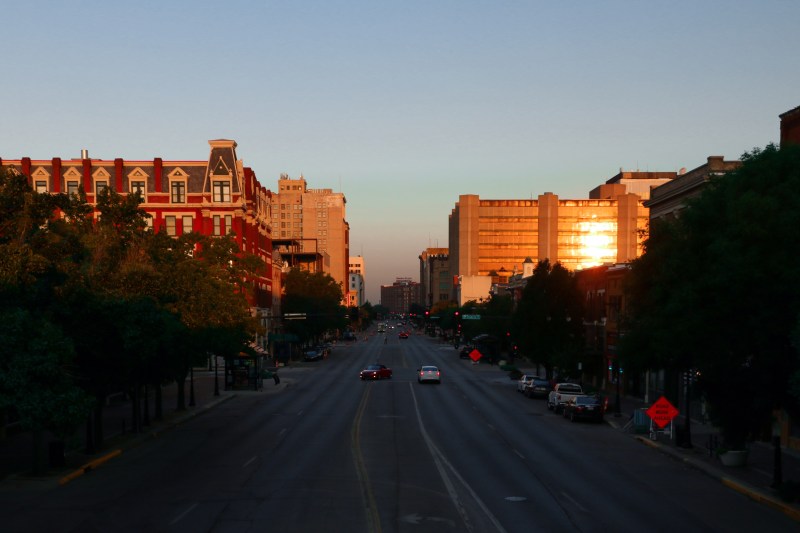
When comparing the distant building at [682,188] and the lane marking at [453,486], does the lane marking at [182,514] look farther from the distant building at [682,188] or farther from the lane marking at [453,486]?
the distant building at [682,188]

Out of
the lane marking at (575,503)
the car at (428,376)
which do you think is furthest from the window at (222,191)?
the lane marking at (575,503)

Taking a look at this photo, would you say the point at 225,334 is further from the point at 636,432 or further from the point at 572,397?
the point at 636,432

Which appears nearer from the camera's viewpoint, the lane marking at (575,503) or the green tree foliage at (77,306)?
the lane marking at (575,503)

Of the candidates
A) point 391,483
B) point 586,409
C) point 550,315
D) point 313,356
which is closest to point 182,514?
point 391,483

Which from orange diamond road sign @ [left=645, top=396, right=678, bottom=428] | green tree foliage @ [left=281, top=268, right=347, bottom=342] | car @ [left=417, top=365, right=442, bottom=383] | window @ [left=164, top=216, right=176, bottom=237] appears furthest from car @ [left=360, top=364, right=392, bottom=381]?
orange diamond road sign @ [left=645, top=396, right=678, bottom=428]

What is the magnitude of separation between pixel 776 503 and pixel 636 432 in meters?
17.3

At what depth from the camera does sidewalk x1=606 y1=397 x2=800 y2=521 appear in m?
25.0

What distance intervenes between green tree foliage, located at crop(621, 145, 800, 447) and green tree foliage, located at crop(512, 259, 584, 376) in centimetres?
3738

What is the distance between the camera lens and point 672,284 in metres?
32.5

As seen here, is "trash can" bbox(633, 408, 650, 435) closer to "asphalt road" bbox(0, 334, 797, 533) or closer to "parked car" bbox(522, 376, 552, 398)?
"asphalt road" bbox(0, 334, 797, 533)

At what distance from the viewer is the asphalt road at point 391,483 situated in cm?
2112

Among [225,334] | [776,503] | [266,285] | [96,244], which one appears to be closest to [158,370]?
[96,244]

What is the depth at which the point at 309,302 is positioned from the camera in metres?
124

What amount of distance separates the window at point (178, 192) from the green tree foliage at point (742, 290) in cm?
6924
